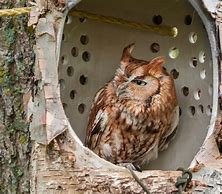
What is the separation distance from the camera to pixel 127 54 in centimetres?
230

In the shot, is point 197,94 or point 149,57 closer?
point 197,94

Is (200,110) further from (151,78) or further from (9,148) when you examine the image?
(9,148)

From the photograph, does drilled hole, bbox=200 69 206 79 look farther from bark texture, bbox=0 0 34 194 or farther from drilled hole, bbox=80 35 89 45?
bark texture, bbox=0 0 34 194

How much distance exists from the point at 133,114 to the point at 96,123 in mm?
107

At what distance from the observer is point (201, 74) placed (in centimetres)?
225

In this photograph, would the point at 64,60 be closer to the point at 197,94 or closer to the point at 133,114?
the point at 133,114

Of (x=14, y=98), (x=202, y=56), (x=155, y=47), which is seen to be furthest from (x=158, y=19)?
(x=14, y=98)

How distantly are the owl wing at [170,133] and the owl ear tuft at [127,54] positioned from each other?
0.20 meters

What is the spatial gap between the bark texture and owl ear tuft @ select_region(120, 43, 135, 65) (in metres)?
0.27

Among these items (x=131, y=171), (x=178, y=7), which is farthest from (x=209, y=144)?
(x=178, y=7)

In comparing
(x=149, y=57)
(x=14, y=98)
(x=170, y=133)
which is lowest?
(x=170, y=133)

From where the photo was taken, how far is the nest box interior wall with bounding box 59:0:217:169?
2.22 m

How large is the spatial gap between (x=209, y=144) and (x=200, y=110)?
35 cm

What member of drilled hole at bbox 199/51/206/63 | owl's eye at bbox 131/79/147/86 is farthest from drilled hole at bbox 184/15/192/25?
owl's eye at bbox 131/79/147/86
